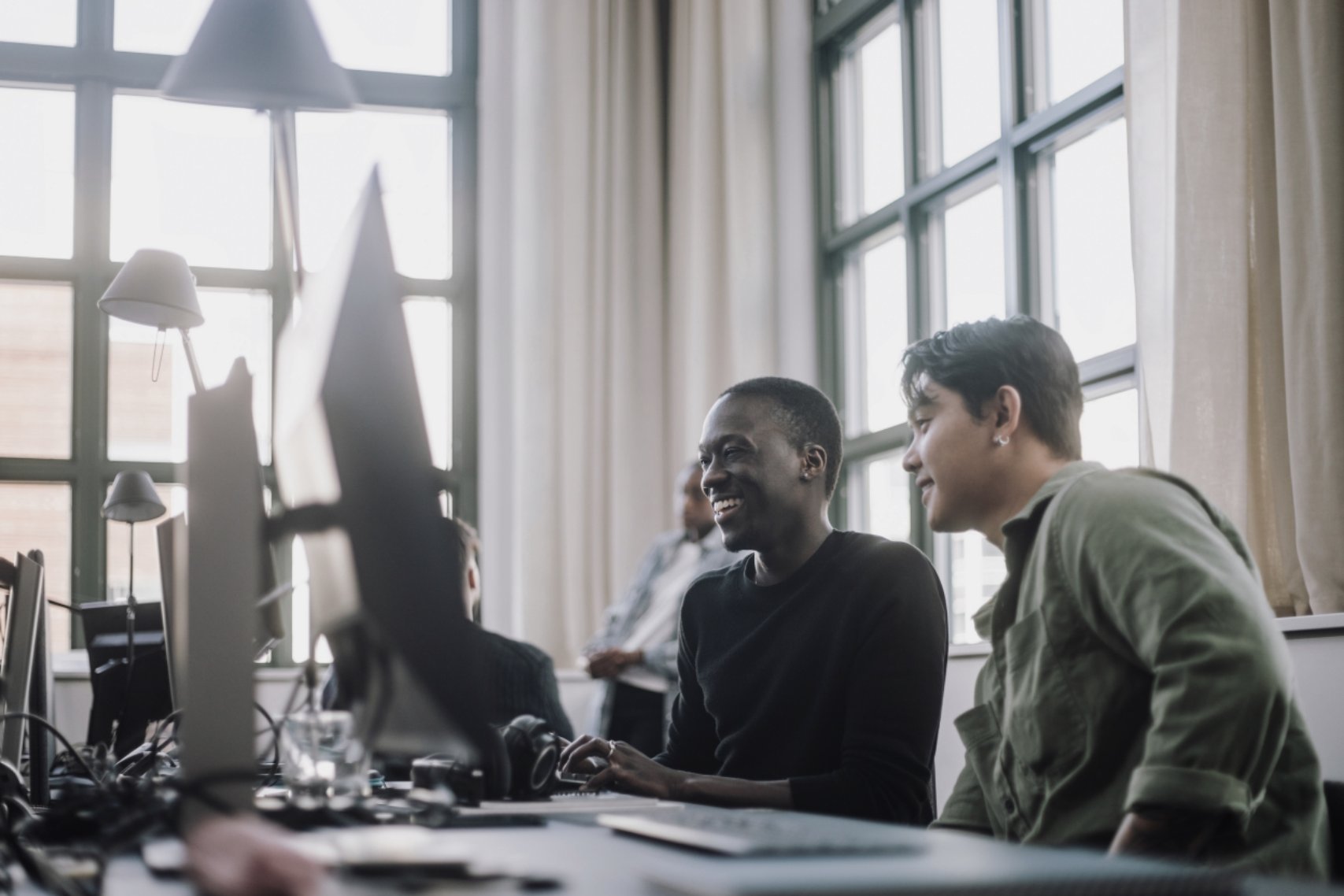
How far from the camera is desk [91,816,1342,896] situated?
2.36 ft

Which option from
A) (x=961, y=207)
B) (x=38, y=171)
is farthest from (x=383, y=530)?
(x=38, y=171)

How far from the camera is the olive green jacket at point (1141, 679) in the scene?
47.5 inches

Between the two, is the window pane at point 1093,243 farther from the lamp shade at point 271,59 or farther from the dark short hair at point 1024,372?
the lamp shade at point 271,59

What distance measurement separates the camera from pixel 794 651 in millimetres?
2092

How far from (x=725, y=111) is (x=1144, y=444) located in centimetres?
280

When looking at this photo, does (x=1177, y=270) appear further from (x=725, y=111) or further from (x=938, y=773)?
(x=725, y=111)

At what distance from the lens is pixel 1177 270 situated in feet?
9.39

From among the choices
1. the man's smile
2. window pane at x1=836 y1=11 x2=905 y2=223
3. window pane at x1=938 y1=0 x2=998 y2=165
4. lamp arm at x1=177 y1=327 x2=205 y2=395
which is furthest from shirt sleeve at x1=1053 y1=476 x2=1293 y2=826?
window pane at x1=836 y1=11 x2=905 y2=223

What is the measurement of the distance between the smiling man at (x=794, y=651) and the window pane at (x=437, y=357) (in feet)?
11.6

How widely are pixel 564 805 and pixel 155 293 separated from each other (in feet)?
6.80

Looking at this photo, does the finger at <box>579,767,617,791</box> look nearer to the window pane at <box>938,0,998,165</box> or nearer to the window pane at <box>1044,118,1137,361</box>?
the window pane at <box>1044,118,1137,361</box>

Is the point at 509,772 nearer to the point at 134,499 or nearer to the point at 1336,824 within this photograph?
the point at 1336,824

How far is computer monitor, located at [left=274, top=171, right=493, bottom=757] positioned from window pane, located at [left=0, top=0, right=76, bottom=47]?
5.33 metres

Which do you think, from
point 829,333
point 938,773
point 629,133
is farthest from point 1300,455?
point 629,133
